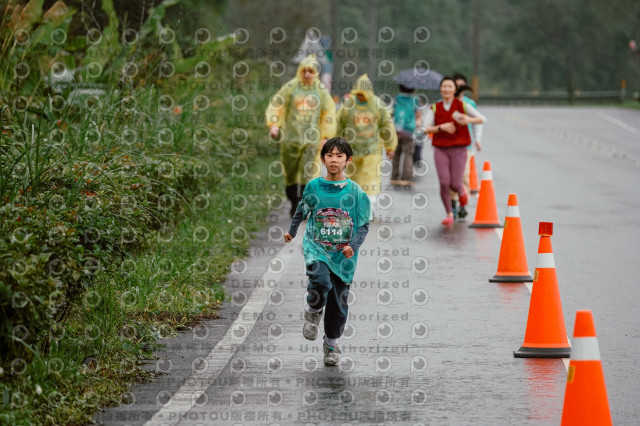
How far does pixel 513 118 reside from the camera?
46.5 m

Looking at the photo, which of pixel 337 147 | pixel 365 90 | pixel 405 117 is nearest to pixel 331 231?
pixel 337 147

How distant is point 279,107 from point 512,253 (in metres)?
5.37

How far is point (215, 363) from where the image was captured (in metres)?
8.11

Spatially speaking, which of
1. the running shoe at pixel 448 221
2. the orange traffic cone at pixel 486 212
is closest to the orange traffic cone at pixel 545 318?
the orange traffic cone at pixel 486 212

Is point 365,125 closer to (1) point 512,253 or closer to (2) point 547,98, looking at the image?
(1) point 512,253

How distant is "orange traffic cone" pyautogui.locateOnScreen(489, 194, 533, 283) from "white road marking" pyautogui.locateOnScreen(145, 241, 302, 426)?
6.88 feet

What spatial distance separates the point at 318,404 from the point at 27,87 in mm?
9141

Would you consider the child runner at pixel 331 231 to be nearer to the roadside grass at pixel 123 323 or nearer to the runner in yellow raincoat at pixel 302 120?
the roadside grass at pixel 123 323

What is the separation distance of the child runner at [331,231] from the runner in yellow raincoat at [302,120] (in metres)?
7.80

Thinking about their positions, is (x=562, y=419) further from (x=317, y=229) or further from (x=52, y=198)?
(x=52, y=198)

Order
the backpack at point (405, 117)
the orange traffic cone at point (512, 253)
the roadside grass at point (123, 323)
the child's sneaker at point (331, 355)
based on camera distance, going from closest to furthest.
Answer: the roadside grass at point (123, 323) < the child's sneaker at point (331, 355) < the orange traffic cone at point (512, 253) < the backpack at point (405, 117)

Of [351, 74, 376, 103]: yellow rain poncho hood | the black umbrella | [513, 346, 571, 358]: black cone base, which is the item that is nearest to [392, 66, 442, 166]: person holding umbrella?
the black umbrella

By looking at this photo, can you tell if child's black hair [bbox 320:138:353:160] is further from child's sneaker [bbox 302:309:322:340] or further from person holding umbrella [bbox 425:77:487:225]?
person holding umbrella [bbox 425:77:487:225]

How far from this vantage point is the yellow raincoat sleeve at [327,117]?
16.4 metres
